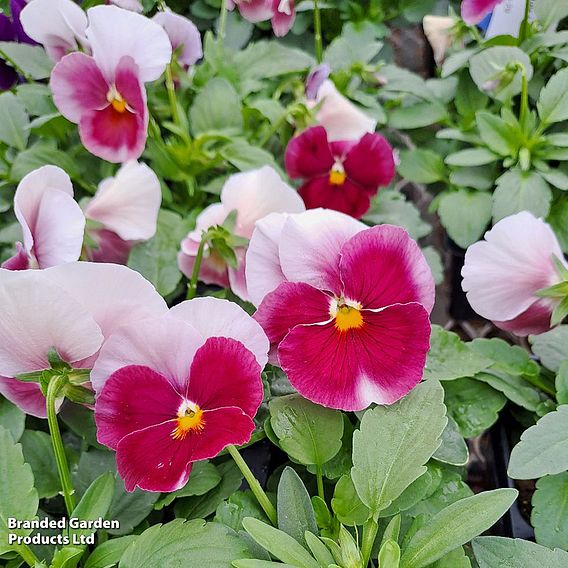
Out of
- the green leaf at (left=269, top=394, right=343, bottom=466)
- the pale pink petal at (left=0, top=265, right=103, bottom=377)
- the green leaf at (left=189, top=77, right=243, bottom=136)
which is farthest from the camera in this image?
the green leaf at (left=189, top=77, right=243, bottom=136)

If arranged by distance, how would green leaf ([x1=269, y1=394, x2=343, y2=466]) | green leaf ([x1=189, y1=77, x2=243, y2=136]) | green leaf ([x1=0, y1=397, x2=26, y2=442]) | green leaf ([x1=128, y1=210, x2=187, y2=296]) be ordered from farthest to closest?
1. green leaf ([x1=189, y1=77, x2=243, y2=136])
2. green leaf ([x1=128, y1=210, x2=187, y2=296])
3. green leaf ([x1=0, y1=397, x2=26, y2=442])
4. green leaf ([x1=269, y1=394, x2=343, y2=466])

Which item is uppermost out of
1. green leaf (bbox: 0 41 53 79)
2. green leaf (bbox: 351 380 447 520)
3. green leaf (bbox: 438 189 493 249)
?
green leaf (bbox: 0 41 53 79)

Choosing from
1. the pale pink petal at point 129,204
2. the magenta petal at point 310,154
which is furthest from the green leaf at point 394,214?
the pale pink petal at point 129,204

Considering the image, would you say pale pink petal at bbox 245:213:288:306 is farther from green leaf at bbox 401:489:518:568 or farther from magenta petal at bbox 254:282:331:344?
green leaf at bbox 401:489:518:568

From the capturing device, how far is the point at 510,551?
58 centimetres

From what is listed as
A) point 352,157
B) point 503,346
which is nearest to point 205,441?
point 503,346

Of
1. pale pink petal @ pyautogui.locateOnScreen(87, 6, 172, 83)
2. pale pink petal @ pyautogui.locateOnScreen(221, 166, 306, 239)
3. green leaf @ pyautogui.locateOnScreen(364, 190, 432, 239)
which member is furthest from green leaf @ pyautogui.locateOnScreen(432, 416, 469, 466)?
pale pink petal @ pyautogui.locateOnScreen(87, 6, 172, 83)

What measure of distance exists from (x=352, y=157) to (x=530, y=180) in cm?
28

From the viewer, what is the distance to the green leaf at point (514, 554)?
569 mm

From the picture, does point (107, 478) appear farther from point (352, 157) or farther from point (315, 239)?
point (352, 157)

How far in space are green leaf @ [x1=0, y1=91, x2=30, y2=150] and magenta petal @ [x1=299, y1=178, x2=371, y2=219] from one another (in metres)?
0.45

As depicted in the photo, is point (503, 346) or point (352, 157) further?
point (352, 157)

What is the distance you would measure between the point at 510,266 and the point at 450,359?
12cm

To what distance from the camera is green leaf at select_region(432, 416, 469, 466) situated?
2.14ft
